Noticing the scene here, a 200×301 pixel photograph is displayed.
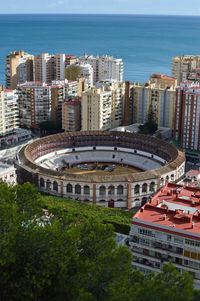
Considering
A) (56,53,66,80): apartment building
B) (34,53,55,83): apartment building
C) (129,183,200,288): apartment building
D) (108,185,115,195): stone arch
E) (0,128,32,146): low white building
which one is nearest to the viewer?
(129,183,200,288): apartment building

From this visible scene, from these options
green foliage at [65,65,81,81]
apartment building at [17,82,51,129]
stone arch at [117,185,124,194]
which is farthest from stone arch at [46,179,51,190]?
green foliage at [65,65,81,81]

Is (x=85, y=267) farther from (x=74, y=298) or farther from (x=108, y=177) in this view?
(x=108, y=177)

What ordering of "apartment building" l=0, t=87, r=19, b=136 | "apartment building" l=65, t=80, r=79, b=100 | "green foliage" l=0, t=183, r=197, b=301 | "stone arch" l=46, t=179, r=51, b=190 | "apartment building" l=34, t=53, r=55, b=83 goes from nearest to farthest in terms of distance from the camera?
"green foliage" l=0, t=183, r=197, b=301 < "stone arch" l=46, t=179, r=51, b=190 < "apartment building" l=0, t=87, r=19, b=136 < "apartment building" l=65, t=80, r=79, b=100 < "apartment building" l=34, t=53, r=55, b=83

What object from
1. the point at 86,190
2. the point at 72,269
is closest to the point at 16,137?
the point at 86,190

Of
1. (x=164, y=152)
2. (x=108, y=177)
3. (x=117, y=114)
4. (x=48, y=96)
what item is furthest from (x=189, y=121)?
(x=48, y=96)

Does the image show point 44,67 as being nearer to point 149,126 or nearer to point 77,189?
point 149,126

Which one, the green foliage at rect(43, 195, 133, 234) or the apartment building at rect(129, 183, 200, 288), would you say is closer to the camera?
the apartment building at rect(129, 183, 200, 288)

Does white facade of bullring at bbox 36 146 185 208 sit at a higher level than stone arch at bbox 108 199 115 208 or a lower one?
higher

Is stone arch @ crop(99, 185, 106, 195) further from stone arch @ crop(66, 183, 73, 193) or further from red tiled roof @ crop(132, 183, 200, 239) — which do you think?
red tiled roof @ crop(132, 183, 200, 239)

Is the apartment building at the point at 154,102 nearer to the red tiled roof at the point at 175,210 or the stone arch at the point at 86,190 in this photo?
the stone arch at the point at 86,190
